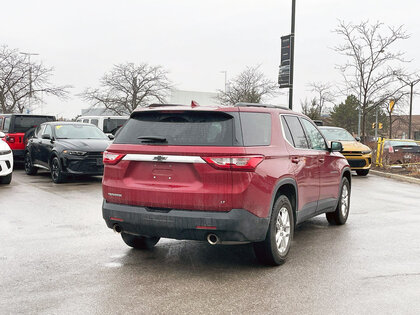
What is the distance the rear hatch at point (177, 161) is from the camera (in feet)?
15.3

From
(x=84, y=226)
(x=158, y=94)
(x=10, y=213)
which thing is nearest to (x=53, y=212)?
(x=10, y=213)

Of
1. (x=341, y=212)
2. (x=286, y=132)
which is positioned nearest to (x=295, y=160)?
(x=286, y=132)

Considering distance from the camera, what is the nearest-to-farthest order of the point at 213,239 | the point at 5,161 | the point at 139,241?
the point at 213,239, the point at 139,241, the point at 5,161

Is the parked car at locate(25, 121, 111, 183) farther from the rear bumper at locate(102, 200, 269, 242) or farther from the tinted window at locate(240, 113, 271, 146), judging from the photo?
the tinted window at locate(240, 113, 271, 146)

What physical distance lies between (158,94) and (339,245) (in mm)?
36530

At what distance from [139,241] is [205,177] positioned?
5.75ft

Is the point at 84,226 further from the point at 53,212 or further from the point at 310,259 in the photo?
the point at 310,259

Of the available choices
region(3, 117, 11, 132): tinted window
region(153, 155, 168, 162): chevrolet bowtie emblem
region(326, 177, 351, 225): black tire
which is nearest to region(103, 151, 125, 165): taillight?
region(153, 155, 168, 162): chevrolet bowtie emblem

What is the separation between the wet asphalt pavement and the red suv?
43 centimetres

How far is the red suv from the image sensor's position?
466 centimetres

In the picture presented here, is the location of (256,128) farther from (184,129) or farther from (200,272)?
(200,272)

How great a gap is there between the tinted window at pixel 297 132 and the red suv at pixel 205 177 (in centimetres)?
37

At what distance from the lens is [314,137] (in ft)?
22.1

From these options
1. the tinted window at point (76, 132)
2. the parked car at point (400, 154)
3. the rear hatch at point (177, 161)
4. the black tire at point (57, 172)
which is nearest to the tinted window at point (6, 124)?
the tinted window at point (76, 132)
